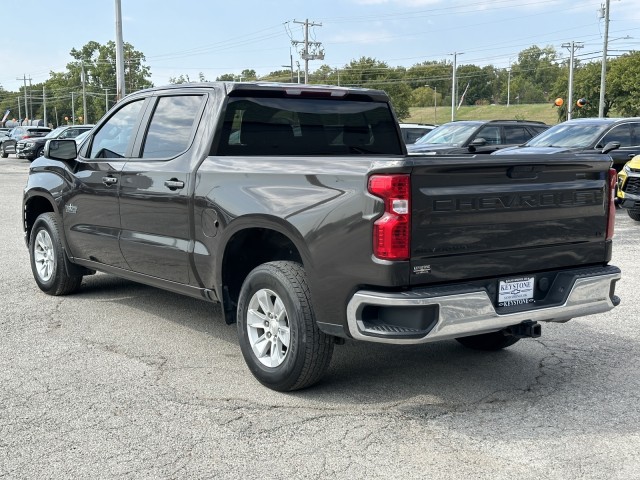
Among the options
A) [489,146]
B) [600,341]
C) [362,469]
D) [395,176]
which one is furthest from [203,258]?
[489,146]

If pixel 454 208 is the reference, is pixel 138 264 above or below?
below

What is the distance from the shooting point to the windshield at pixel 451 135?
17.5m

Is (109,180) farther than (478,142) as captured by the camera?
No

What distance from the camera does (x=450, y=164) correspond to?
4.14m

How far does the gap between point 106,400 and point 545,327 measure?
3.67m

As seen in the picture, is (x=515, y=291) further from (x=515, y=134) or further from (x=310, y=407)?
(x=515, y=134)

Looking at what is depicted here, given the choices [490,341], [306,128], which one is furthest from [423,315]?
[306,128]

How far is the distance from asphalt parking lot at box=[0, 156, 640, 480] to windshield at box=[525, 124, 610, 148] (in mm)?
8933

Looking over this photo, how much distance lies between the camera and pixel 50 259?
745 cm

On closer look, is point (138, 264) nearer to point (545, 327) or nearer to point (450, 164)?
point (450, 164)

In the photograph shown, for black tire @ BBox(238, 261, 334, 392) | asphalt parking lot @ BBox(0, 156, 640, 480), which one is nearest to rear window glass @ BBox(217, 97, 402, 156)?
black tire @ BBox(238, 261, 334, 392)

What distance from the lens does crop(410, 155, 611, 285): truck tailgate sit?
4133 millimetres

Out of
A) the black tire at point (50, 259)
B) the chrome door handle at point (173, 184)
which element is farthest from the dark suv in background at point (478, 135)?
the chrome door handle at point (173, 184)

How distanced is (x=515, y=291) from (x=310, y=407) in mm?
1386
